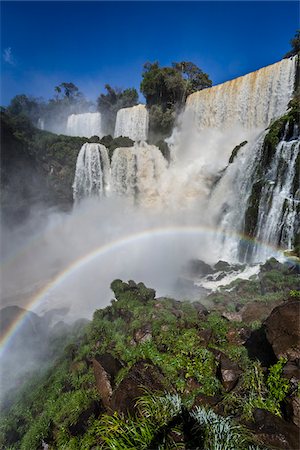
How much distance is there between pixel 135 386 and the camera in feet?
14.7

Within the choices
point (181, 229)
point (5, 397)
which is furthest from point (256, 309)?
point (181, 229)

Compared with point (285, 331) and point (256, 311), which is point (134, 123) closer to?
point (256, 311)

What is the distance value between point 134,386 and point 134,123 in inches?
1423

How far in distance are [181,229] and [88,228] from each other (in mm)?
10032

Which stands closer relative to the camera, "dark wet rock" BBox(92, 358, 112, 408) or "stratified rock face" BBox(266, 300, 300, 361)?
"stratified rock face" BBox(266, 300, 300, 361)

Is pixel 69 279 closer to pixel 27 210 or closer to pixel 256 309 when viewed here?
pixel 27 210

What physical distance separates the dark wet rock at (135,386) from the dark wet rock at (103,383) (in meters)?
0.68

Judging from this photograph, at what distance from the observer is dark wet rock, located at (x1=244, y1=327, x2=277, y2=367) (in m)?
5.43

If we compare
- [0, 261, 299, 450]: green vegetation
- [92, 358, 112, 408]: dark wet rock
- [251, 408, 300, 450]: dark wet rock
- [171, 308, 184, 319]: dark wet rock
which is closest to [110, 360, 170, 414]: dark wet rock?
[0, 261, 299, 450]: green vegetation

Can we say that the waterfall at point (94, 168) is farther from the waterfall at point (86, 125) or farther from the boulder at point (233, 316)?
the boulder at point (233, 316)

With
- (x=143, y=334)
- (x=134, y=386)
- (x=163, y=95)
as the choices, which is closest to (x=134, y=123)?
(x=163, y=95)

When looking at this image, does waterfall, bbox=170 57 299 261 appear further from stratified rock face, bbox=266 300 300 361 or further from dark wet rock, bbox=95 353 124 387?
dark wet rock, bbox=95 353 124 387

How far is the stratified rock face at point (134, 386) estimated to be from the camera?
13.7 ft

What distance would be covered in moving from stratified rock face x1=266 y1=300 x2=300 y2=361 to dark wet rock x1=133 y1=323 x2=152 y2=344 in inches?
134
